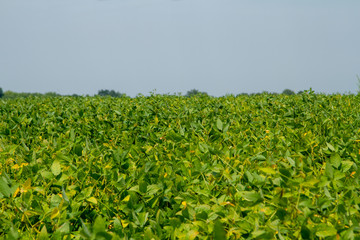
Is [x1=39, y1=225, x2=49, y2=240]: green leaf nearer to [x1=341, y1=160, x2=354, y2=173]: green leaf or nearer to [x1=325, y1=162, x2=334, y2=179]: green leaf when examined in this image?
[x1=325, y1=162, x2=334, y2=179]: green leaf

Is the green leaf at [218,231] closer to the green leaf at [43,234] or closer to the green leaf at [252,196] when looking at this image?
the green leaf at [252,196]

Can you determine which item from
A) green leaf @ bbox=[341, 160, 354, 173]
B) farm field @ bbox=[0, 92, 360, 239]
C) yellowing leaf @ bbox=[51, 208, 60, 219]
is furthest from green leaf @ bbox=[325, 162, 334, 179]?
yellowing leaf @ bbox=[51, 208, 60, 219]

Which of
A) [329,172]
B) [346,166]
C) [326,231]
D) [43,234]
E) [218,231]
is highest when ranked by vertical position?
[346,166]

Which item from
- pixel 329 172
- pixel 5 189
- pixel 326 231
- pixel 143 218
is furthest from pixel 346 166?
pixel 5 189

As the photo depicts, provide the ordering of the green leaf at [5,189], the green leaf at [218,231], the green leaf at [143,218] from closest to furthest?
1. the green leaf at [218,231]
2. the green leaf at [143,218]
3. the green leaf at [5,189]

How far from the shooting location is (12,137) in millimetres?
4711

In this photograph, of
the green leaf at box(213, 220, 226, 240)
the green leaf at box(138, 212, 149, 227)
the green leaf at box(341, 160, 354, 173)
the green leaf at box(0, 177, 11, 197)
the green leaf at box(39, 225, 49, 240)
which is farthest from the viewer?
the green leaf at box(341, 160, 354, 173)

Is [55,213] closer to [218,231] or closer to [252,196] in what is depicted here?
[218,231]

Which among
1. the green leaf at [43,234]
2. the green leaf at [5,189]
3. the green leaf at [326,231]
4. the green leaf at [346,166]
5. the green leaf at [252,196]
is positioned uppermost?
the green leaf at [346,166]

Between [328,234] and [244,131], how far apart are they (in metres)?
2.89

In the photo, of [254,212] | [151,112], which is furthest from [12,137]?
[254,212]

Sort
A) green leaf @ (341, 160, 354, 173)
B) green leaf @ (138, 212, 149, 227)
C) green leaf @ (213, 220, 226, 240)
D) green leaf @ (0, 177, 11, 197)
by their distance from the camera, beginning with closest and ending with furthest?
green leaf @ (213, 220, 226, 240)
green leaf @ (138, 212, 149, 227)
green leaf @ (0, 177, 11, 197)
green leaf @ (341, 160, 354, 173)

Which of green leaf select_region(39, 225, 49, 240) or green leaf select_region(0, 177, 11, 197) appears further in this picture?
green leaf select_region(0, 177, 11, 197)

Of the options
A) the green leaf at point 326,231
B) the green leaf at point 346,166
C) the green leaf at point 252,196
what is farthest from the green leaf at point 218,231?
the green leaf at point 346,166
